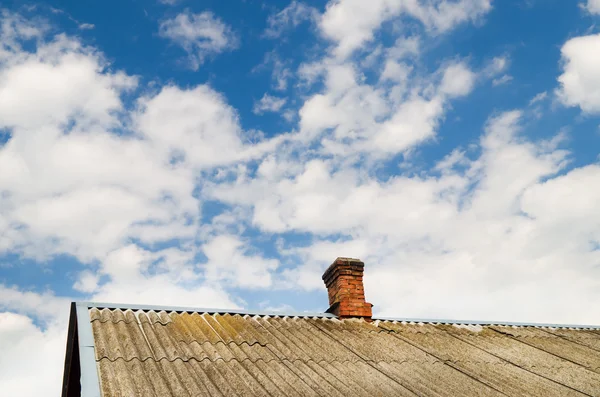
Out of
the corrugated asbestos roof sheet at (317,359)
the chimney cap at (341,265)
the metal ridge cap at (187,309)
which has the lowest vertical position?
the corrugated asbestos roof sheet at (317,359)

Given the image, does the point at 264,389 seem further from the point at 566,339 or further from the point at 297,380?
the point at 566,339

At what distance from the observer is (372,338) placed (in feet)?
23.0

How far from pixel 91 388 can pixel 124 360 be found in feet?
2.51

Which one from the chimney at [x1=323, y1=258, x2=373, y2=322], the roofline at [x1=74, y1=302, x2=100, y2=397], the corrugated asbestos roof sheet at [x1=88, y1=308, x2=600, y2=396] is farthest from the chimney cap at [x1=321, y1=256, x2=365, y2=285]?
the roofline at [x1=74, y1=302, x2=100, y2=397]

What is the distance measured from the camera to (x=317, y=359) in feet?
18.7

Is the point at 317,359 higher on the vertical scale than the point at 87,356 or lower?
lower

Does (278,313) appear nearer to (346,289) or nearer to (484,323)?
(346,289)

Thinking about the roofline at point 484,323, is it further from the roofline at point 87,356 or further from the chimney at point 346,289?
the roofline at point 87,356

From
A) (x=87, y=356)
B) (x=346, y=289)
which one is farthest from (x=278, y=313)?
(x=87, y=356)

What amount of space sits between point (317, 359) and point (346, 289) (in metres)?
2.71

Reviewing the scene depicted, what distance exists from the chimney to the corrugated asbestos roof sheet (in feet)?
1.02

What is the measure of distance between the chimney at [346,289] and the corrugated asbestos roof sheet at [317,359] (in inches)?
12.2

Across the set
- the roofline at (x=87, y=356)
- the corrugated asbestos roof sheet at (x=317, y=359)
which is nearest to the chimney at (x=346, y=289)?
the corrugated asbestos roof sheet at (x=317, y=359)

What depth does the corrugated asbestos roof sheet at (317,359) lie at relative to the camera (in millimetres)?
4512
